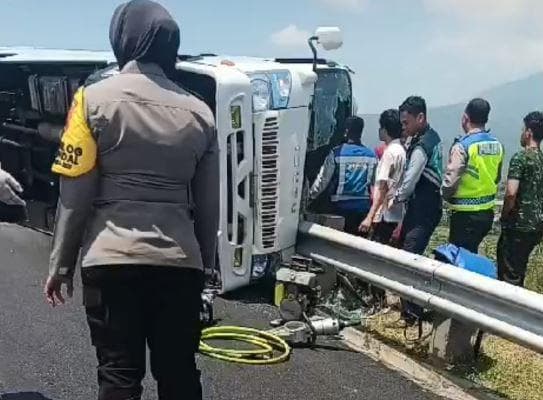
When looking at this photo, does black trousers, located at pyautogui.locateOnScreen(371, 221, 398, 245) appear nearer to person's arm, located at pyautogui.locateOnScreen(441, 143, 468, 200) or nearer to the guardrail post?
person's arm, located at pyautogui.locateOnScreen(441, 143, 468, 200)

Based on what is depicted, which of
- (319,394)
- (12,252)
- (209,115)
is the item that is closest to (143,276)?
(209,115)

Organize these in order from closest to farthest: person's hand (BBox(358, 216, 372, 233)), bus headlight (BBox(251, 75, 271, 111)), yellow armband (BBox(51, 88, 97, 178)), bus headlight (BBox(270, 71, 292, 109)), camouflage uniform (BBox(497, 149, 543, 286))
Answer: yellow armband (BBox(51, 88, 97, 178)) < bus headlight (BBox(251, 75, 271, 111)) < bus headlight (BBox(270, 71, 292, 109)) < camouflage uniform (BBox(497, 149, 543, 286)) < person's hand (BBox(358, 216, 372, 233))

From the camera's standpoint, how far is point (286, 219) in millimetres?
6367

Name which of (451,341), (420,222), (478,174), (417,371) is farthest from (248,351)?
(478,174)

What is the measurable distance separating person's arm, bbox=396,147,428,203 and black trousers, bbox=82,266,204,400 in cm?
344

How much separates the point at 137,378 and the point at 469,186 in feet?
13.2

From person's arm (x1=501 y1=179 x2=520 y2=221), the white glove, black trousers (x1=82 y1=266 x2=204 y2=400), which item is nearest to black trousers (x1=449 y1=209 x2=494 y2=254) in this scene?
person's arm (x1=501 y1=179 x2=520 y2=221)

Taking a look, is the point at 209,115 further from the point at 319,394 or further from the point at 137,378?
the point at 319,394

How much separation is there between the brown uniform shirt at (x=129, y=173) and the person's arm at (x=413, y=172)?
3.46 meters

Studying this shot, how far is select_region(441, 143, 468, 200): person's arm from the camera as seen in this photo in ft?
20.6

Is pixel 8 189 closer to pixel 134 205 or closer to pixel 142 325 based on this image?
pixel 134 205

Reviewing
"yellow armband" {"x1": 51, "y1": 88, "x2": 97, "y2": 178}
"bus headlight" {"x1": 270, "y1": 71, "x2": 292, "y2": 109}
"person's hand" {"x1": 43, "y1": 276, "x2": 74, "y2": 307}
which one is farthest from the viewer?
"bus headlight" {"x1": 270, "y1": 71, "x2": 292, "y2": 109}

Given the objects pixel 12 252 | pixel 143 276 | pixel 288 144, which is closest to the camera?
pixel 143 276

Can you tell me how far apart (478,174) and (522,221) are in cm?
58
